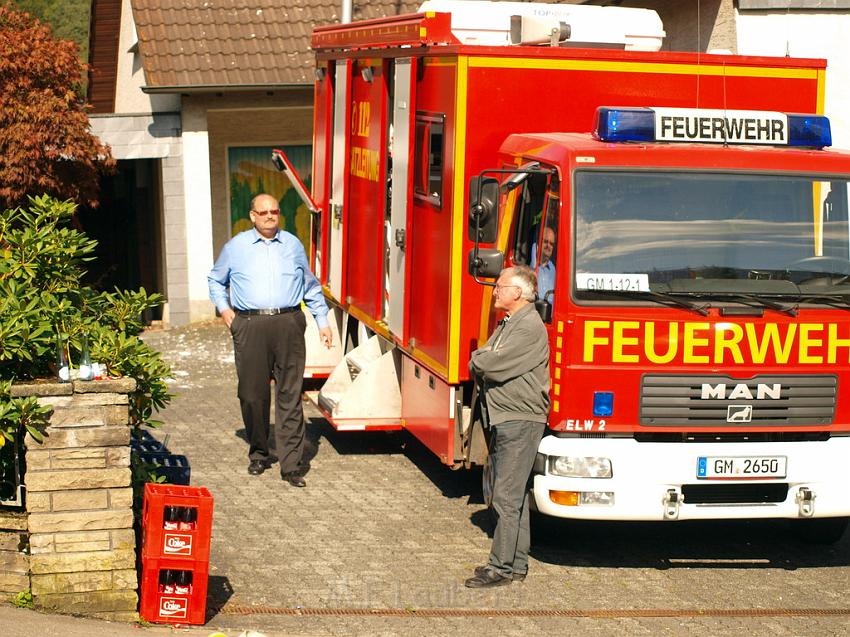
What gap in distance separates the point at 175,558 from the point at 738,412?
3.20 meters

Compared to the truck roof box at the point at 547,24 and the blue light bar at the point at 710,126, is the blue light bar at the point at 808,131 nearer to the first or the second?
the blue light bar at the point at 710,126

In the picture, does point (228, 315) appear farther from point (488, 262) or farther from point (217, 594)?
point (217, 594)

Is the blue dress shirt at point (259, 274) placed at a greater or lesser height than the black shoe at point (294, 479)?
greater

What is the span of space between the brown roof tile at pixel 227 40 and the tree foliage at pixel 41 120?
1164 millimetres

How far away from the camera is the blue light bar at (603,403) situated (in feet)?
26.2

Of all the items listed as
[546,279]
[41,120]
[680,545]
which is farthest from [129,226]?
[546,279]

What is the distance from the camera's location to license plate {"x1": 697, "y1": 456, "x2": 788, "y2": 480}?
320 inches

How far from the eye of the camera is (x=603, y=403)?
802 cm

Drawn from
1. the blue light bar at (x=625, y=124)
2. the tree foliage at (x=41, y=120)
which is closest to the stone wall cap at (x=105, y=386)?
the blue light bar at (x=625, y=124)

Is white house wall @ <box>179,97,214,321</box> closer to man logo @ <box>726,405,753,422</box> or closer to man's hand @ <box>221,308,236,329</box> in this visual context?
man's hand @ <box>221,308,236,329</box>

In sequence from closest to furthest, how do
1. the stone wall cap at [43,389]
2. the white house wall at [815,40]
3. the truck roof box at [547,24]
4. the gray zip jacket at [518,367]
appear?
the stone wall cap at [43,389], the gray zip jacket at [518,367], the truck roof box at [547,24], the white house wall at [815,40]

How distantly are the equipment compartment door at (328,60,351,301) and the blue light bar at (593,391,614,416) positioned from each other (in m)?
4.87

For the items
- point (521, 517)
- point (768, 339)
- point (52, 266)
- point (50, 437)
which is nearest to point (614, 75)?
point (768, 339)

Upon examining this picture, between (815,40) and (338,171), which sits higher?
(815,40)
